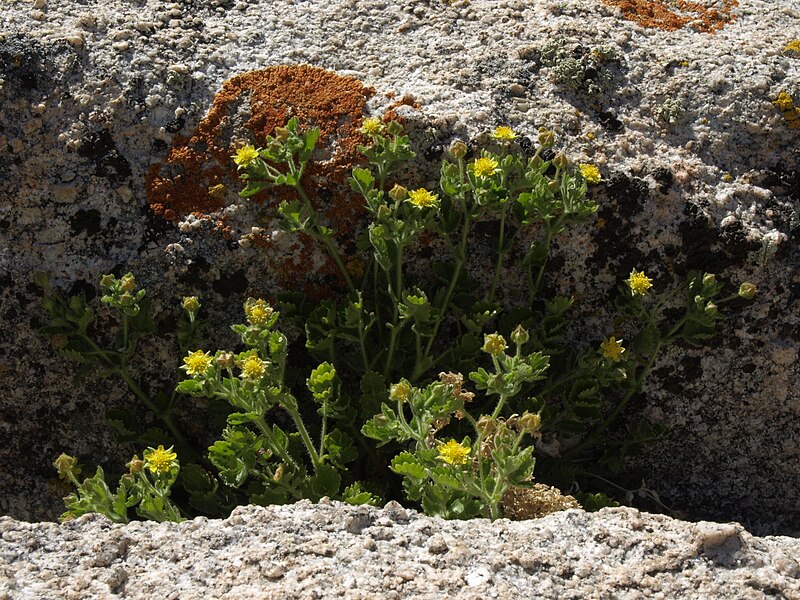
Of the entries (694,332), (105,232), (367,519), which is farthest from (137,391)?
(694,332)

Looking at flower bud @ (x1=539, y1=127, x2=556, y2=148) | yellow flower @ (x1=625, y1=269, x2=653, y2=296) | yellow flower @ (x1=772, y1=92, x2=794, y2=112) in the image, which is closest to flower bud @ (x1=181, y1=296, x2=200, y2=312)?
flower bud @ (x1=539, y1=127, x2=556, y2=148)

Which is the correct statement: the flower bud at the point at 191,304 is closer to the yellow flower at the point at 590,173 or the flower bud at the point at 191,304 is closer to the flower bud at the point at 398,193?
the flower bud at the point at 398,193

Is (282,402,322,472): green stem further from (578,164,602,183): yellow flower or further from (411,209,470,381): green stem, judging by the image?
(578,164,602,183): yellow flower

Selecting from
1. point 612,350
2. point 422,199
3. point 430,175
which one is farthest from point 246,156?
point 612,350

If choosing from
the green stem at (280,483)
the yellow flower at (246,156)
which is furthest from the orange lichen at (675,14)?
the green stem at (280,483)

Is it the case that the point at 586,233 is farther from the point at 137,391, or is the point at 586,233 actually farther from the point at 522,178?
the point at 137,391
